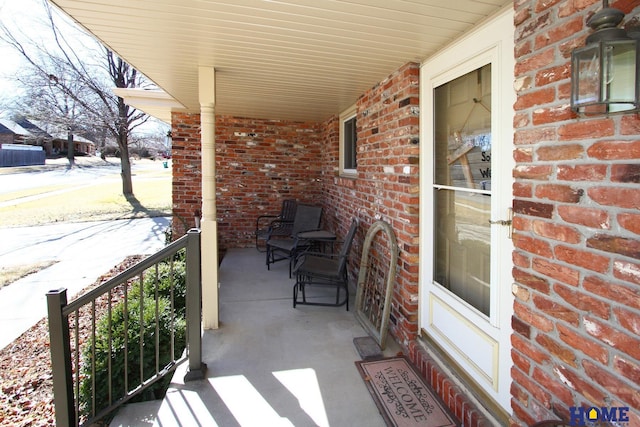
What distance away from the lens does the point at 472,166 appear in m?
2.25

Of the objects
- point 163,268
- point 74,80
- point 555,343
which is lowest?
point 163,268

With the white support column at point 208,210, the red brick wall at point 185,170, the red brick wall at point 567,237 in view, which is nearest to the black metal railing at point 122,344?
the white support column at point 208,210

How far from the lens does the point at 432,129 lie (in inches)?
105

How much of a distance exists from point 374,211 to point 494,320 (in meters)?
1.83

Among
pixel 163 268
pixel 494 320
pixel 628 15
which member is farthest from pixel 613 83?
pixel 163 268

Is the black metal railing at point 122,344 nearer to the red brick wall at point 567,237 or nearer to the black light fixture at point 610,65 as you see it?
the red brick wall at point 567,237

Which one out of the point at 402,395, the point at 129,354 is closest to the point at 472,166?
the point at 402,395

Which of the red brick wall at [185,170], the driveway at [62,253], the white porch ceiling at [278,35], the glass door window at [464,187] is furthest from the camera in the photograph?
the red brick wall at [185,170]

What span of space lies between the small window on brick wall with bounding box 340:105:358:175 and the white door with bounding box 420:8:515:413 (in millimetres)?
2356

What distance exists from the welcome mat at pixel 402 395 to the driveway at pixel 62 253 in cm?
357

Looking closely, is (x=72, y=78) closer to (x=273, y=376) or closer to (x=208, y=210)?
(x=208, y=210)

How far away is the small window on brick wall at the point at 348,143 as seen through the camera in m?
5.11

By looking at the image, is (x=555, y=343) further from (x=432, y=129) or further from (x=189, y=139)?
(x=189, y=139)

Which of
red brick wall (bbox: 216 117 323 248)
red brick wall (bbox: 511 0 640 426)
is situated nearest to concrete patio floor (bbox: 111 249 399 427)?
red brick wall (bbox: 511 0 640 426)
